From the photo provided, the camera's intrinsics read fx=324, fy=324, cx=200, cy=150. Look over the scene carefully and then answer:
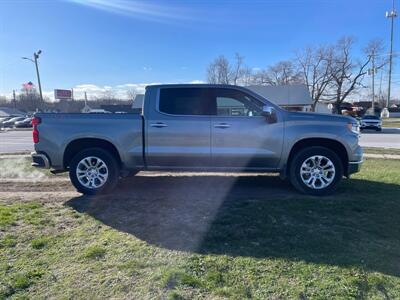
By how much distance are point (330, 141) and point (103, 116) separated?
4.07 m

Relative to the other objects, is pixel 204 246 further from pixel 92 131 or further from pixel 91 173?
pixel 92 131

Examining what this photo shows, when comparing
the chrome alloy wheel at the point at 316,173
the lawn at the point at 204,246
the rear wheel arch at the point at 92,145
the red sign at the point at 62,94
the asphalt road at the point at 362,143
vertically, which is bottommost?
the asphalt road at the point at 362,143

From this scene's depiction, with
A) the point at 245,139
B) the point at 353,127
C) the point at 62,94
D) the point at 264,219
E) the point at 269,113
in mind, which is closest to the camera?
the point at 264,219

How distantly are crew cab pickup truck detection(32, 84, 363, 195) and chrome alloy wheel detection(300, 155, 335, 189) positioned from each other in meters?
0.02

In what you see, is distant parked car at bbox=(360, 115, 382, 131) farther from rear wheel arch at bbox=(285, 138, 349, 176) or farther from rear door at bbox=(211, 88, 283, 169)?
rear door at bbox=(211, 88, 283, 169)

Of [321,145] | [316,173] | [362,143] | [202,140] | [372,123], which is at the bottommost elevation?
[362,143]

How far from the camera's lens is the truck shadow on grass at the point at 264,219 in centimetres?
361

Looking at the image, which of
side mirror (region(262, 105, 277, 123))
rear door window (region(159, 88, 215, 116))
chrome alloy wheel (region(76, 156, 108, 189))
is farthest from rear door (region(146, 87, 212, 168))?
side mirror (region(262, 105, 277, 123))

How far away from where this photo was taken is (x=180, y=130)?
5.72m

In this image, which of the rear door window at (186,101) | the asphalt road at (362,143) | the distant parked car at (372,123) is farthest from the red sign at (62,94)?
the rear door window at (186,101)

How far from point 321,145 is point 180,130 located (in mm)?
2526

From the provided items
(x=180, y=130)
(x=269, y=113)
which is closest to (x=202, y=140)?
(x=180, y=130)

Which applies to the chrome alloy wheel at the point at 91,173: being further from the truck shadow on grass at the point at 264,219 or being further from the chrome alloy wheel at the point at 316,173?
the chrome alloy wheel at the point at 316,173

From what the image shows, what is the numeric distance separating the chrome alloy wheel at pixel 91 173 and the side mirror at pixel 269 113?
302 cm
